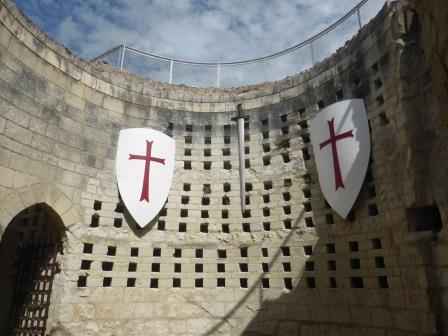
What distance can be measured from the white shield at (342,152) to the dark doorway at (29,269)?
649 centimetres

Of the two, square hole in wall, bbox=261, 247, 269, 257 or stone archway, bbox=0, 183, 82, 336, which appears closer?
stone archway, bbox=0, 183, 82, 336

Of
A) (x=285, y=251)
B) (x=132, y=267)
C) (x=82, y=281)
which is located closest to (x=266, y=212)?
(x=285, y=251)

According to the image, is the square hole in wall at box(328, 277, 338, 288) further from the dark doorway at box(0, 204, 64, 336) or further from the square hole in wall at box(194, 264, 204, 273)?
the dark doorway at box(0, 204, 64, 336)

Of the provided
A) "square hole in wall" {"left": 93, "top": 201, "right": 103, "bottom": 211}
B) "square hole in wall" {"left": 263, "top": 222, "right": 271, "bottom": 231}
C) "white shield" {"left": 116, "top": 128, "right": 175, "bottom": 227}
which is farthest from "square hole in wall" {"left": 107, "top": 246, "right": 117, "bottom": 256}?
"square hole in wall" {"left": 263, "top": 222, "right": 271, "bottom": 231}

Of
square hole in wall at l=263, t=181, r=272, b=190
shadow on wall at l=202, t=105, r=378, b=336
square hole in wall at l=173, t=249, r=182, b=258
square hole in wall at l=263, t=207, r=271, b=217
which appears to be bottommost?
shadow on wall at l=202, t=105, r=378, b=336

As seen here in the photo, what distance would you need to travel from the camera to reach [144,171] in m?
9.27

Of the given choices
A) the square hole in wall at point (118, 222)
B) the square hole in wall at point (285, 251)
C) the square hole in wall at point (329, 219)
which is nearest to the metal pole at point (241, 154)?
the square hole in wall at point (285, 251)

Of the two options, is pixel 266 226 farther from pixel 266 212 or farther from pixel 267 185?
pixel 267 185

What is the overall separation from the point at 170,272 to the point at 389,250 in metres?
5.30

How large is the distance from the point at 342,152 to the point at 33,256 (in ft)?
26.5

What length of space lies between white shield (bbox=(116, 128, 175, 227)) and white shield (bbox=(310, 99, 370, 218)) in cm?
424

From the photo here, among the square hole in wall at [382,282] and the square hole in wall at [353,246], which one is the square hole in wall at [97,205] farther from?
the square hole in wall at [382,282]

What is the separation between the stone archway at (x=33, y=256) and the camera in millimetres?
7535

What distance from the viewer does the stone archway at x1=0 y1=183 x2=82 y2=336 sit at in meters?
7.54
